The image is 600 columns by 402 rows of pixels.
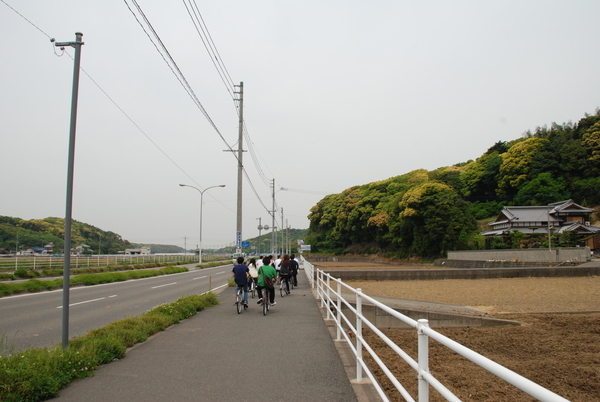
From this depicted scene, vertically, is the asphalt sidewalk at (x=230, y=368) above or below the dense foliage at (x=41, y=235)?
below

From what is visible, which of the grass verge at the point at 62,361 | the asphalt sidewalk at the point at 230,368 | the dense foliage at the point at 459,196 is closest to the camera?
the grass verge at the point at 62,361

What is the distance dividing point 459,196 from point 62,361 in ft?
222

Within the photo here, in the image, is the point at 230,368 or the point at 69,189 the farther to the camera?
the point at 69,189

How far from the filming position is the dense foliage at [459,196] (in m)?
49.9

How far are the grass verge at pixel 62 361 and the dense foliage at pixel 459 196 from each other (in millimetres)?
43654

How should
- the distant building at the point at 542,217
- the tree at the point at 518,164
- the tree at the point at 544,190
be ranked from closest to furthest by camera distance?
the distant building at the point at 542,217
the tree at the point at 544,190
the tree at the point at 518,164

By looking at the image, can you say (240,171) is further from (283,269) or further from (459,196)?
(459,196)

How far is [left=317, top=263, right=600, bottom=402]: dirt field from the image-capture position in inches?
257

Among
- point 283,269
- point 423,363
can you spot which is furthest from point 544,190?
point 423,363

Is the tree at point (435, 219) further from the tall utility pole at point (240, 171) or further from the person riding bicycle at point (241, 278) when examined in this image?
the person riding bicycle at point (241, 278)

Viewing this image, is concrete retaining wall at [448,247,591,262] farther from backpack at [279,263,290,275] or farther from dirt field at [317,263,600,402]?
backpack at [279,263,290,275]

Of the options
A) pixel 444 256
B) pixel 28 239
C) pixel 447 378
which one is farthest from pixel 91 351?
pixel 28 239

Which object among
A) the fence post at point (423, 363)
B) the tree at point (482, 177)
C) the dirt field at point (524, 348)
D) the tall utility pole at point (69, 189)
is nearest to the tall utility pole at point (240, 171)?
the dirt field at point (524, 348)

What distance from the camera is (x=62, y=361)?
5.91 m
